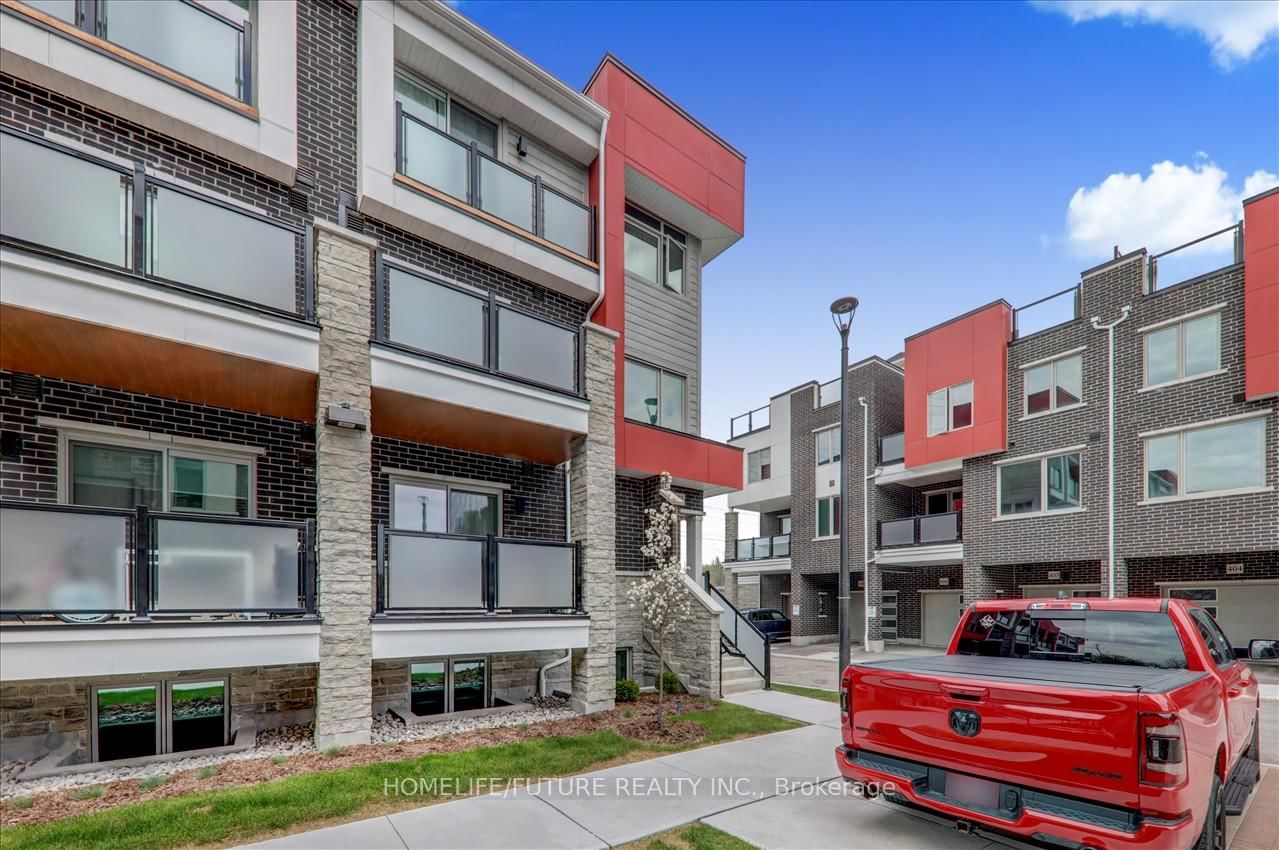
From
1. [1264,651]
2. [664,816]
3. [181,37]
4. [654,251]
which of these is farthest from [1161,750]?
[654,251]

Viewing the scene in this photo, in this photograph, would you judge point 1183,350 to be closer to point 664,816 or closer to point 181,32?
point 664,816

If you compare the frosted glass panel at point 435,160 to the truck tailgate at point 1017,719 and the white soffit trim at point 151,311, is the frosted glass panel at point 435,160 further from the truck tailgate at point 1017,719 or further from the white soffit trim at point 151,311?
the truck tailgate at point 1017,719

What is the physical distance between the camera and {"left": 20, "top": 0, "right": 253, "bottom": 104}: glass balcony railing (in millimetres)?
6238

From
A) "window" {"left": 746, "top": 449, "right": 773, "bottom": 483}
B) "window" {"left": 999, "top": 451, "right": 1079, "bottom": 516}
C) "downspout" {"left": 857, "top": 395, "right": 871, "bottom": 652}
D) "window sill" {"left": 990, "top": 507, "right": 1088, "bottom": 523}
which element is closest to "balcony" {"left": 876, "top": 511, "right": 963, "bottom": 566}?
"downspout" {"left": 857, "top": 395, "right": 871, "bottom": 652}

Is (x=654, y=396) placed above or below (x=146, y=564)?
above

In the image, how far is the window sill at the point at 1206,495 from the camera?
1390cm

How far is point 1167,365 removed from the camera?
15.7 m

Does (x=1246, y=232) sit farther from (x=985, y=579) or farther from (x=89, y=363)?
(x=89, y=363)

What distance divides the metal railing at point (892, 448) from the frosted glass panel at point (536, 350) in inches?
653

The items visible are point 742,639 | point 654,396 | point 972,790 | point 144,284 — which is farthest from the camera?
point 654,396

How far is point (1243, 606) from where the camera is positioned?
16.6 metres

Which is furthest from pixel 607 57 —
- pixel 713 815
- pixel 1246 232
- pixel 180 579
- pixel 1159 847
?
pixel 1246 232

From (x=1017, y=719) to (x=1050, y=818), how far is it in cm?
54

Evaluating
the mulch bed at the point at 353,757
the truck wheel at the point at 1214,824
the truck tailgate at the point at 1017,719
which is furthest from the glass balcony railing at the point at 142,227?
the truck wheel at the point at 1214,824
